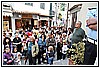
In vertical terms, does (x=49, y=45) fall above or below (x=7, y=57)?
above

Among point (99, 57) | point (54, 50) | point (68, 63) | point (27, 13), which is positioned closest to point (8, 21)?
point (27, 13)

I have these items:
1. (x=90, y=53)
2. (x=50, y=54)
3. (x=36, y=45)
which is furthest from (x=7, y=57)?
(x=90, y=53)

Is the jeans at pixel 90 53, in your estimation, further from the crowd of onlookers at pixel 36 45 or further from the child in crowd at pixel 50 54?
the child in crowd at pixel 50 54

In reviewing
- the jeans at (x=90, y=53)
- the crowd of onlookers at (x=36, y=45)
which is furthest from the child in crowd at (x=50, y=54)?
the jeans at (x=90, y=53)

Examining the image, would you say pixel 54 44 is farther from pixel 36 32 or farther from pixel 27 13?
pixel 27 13

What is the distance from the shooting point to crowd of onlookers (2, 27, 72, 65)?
259 cm

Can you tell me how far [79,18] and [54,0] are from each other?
0.99 ft

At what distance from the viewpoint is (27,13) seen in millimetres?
2559

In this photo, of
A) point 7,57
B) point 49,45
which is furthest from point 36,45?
point 7,57

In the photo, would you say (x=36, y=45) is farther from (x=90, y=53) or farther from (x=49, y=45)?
(x=90, y=53)

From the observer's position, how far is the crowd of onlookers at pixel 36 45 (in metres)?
2.59

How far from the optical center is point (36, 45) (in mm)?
2635

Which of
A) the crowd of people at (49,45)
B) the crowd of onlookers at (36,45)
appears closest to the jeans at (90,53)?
the crowd of people at (49,45)

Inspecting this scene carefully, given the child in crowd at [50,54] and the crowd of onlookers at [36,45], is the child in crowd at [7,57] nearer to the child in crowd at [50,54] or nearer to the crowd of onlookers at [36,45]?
the crowd of onlookers at [36,45]
